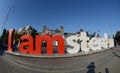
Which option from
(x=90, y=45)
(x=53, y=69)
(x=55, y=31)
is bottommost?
(x=53, y=69)

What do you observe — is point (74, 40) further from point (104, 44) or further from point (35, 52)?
point (104, 44)

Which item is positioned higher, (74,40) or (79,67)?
(74,40)

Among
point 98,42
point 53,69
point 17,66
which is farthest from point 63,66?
point 98,42

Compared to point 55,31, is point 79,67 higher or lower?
lower

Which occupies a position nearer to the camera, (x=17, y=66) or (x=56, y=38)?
(x=17, y=66)

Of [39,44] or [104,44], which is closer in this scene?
[39,44]

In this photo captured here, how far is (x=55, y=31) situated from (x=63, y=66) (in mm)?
60565

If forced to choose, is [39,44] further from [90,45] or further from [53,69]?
[53,69]

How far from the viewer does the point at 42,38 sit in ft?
62.2

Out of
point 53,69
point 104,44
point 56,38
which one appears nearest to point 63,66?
point 53,69

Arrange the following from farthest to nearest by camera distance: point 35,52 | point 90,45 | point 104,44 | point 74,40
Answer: point 104,44 → point 90,45 → point 74,40 → point 35,52

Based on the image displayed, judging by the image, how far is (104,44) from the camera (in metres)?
25.0

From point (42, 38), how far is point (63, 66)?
7.26 metres

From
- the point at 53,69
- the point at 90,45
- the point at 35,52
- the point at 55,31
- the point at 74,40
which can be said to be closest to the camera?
the point at 53,69
